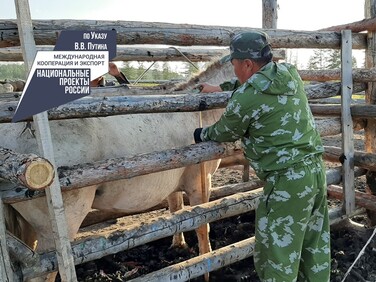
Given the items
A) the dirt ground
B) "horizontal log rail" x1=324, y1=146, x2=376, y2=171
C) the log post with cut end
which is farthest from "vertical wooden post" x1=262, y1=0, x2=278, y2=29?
the log post with cut end

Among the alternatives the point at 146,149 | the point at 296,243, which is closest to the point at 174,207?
the point at 146,149

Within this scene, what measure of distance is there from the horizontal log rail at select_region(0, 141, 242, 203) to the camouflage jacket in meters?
0.44

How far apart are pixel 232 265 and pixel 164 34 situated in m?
2.65

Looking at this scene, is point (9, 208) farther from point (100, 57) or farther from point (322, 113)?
point (322, 113)

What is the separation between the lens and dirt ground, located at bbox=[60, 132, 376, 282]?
4.38m

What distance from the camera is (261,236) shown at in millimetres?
3094

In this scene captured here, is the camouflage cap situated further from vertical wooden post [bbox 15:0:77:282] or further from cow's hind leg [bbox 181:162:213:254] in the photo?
cow's hind leg [bbox 181:162:213:254]

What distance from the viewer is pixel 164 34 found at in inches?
137

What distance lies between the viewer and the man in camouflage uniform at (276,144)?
112 inches

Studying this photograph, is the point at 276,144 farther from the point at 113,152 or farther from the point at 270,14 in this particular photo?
the point at 270,14

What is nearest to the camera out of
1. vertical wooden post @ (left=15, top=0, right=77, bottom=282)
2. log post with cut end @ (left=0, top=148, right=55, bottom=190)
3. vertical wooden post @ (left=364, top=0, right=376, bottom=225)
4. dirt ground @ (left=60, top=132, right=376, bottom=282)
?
log post with cut end @ (left=0, top=148, right=55, bottom=190)

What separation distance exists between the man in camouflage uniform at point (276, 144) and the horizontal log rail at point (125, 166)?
1.14ft

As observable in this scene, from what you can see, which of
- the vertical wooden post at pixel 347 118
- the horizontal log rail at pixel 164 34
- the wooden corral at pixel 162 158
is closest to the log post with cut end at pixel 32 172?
the wooden corral at pixel 162 158

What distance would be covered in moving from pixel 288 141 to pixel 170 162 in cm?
92
